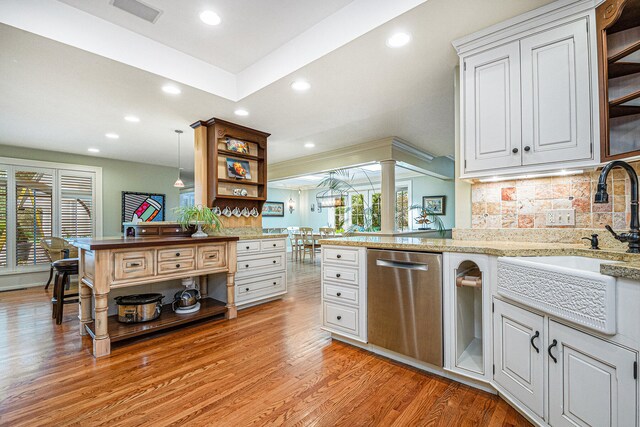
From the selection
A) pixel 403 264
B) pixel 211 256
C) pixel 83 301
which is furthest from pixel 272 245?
pixel 403 264

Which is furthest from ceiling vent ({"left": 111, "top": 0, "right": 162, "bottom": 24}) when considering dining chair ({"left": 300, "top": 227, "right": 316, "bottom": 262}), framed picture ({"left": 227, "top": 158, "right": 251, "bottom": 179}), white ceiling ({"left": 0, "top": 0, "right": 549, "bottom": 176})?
dining chair ({"left": 300, "top": 227, "right": 316, "bottom": 262})

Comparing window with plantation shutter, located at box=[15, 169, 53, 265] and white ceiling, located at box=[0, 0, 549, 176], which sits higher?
white ceiling, located at box=[0, 0, 549, 176]

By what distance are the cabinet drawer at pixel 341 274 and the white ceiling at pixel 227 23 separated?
79.6 inches

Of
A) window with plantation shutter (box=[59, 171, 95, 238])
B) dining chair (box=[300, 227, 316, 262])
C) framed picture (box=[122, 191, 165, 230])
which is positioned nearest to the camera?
window with plantation shutter (box=[59, 171, 95, 238])

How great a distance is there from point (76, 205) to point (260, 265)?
452 cm

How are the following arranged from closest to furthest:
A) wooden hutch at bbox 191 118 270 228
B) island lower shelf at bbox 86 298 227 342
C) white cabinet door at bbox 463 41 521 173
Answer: white cabinet door at bbox 463 41 521 173
island lower shelf at bbox 86 298 227 342
wooden hutch at bbox 191 118 270 228

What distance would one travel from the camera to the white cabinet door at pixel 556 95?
68.5 inches

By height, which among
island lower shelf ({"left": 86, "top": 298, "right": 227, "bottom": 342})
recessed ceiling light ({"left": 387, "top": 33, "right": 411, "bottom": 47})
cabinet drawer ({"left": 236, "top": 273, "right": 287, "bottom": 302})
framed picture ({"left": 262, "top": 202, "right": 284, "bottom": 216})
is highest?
recessed ceiling light ({"left": 387, "top": 33, "right": 411, "bottom": 47})

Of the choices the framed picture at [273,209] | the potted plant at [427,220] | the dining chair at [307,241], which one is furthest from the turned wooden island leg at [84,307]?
the framed picture at [273,209]

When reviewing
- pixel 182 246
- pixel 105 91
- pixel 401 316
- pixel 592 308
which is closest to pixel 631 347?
pixel 592 308

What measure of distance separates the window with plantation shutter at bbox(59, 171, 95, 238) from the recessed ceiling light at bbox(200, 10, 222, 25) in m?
5.28

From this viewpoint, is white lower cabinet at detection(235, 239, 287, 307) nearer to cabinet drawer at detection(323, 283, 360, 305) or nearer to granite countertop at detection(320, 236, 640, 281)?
cabinet drawer at detection(323, 283, 360, 305)

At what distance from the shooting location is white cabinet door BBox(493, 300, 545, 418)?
56.5 inches

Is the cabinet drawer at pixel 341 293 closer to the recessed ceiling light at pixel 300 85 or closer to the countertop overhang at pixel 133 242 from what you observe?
the countertop overhang at pixel 133 242
